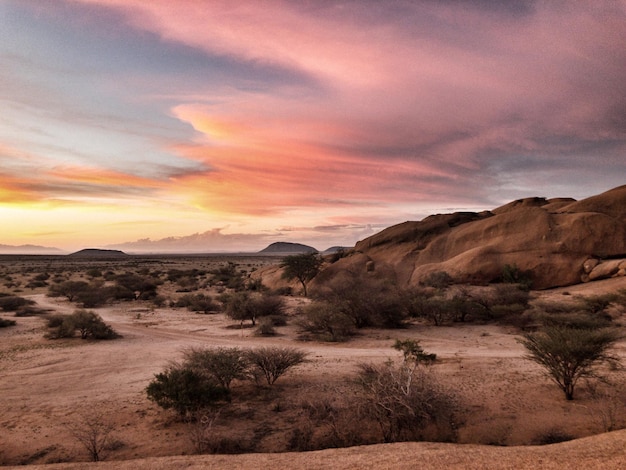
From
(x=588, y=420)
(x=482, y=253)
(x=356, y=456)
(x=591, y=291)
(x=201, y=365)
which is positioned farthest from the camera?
(x=482, y=253)

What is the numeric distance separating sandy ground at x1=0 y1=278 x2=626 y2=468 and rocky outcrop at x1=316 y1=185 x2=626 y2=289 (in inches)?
592

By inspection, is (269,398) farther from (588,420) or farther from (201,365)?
(588,420)

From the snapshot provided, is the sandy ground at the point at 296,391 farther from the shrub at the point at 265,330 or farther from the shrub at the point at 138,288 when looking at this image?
the shrub at the point at 138,288

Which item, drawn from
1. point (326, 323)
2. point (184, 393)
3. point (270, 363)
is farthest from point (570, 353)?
point (326, 323)

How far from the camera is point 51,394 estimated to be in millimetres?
12375

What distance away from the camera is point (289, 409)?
36.7ft

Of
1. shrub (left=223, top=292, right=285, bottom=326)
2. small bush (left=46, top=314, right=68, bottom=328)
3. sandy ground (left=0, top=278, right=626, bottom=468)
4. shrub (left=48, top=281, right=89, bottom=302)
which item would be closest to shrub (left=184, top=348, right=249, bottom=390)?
sandy ground (left=0, top=278, right=626, bottom=468)

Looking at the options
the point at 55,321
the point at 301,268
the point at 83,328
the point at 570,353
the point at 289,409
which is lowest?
the point at 289,409

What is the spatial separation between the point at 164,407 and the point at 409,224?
1619 inches

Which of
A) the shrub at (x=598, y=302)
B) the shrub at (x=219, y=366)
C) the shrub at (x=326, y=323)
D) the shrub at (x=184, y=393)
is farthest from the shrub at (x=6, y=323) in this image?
the shrub at (x=598, y=302)

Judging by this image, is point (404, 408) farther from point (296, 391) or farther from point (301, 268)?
point (301, 268)

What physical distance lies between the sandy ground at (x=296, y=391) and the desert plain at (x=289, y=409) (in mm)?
39

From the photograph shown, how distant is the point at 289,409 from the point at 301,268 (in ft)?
97.9

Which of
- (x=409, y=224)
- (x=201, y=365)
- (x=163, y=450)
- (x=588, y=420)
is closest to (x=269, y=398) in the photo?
(x=201, y=365)
